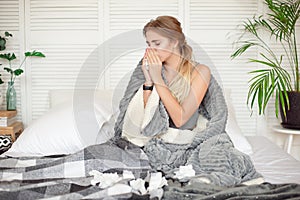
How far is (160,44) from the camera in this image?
2.36 m

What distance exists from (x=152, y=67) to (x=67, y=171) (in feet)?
2.19

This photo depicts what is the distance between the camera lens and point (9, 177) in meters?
1.97

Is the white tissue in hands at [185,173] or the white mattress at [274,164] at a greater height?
the white tissue in hands at [185,173]

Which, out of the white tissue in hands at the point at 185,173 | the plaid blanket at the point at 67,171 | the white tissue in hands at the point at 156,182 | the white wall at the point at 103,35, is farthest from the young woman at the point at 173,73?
the white wall at the point at 103,35

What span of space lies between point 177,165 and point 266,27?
1.49 m

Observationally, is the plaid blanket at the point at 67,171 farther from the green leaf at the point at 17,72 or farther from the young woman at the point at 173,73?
the green leaf at the point at 17,72

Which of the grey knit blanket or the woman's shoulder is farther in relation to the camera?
the woman's shoulder

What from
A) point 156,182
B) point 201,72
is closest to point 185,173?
point 156,182

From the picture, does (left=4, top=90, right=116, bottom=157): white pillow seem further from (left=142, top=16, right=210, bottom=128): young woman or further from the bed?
(left=142, top=16, right=210, bottom=128): young woman

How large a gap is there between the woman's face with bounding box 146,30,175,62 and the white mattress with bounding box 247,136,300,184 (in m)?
0.72

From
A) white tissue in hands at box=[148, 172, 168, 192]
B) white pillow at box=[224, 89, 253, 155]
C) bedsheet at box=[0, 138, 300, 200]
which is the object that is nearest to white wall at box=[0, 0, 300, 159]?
white pillow at box=[224, 89, 253, 155]

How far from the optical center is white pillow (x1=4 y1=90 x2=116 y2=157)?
8.53ft

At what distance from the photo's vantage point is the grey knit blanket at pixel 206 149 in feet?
6.48

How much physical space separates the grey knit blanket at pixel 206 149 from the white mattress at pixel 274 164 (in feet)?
0.85
